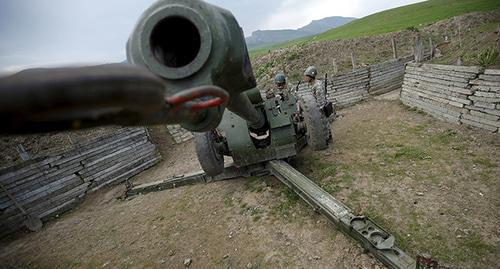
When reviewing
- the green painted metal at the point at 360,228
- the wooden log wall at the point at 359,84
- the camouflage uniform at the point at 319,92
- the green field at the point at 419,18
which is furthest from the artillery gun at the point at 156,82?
the green field at the point at 419,18

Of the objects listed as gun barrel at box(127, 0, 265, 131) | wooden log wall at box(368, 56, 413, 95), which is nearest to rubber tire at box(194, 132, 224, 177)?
gun barrel at box(127, 0, 265, 131)

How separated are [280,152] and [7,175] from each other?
698 centimetres

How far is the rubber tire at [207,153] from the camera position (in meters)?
5.10

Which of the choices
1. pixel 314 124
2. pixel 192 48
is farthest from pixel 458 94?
pixel 192 48

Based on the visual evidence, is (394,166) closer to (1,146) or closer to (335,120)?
(335,120)

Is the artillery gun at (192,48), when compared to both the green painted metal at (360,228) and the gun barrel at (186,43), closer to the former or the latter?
the gun barrel at (186,43)

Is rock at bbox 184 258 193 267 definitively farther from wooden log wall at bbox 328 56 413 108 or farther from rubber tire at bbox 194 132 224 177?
wooden log wall at bbox 328 56 413 108

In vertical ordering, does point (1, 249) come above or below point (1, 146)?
below

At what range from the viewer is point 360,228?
333 centimetres

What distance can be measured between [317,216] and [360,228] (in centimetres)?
114

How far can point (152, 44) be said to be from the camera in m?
1.12

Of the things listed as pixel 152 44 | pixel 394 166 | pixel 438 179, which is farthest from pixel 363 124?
pixel 152 44

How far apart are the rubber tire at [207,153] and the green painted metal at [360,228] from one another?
1.48 metres

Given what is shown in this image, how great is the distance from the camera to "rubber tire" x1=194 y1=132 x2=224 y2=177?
510cm
